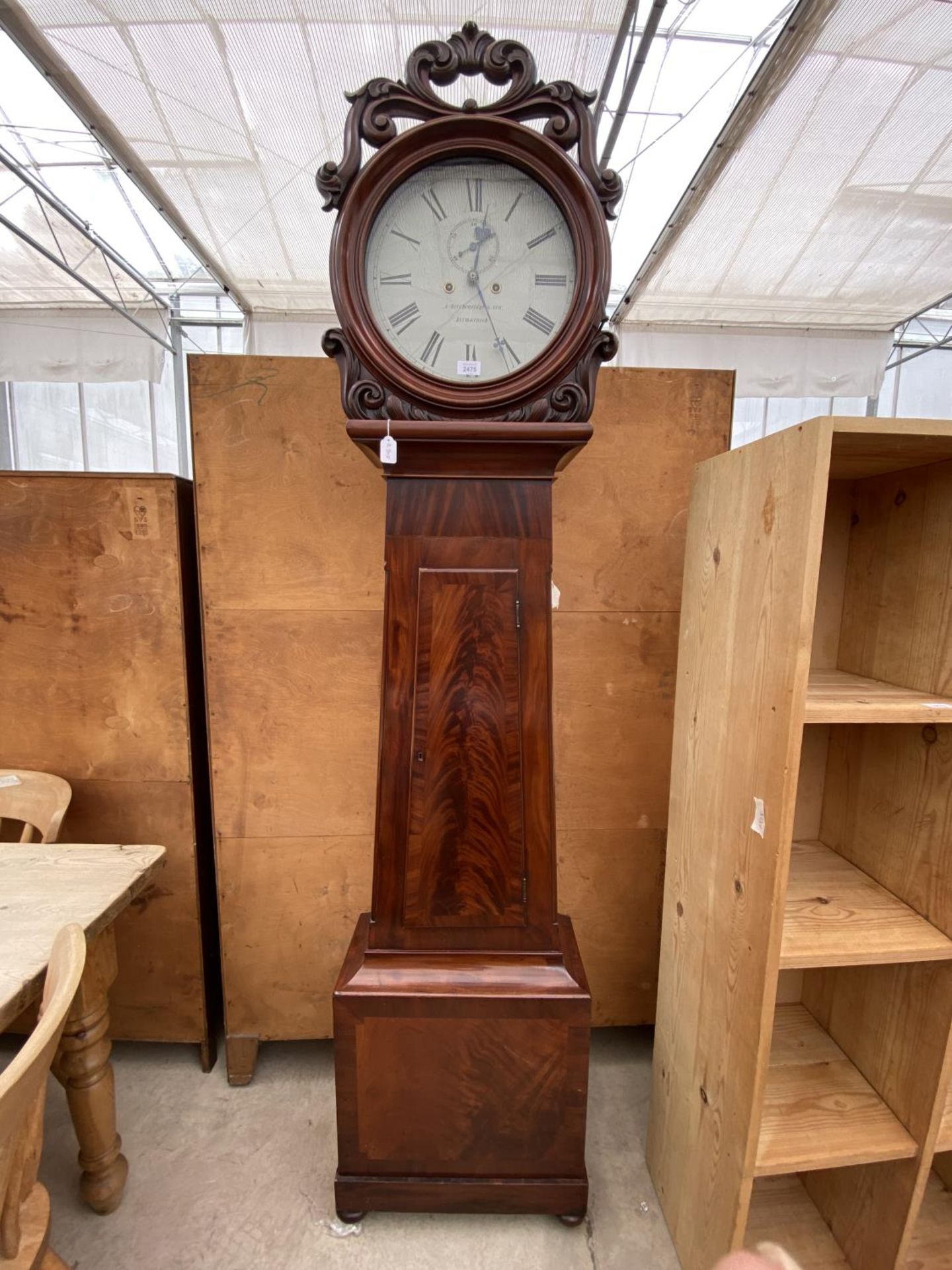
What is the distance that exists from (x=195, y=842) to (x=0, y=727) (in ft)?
1.74

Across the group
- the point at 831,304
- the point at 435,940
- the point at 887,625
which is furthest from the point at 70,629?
the point at 831,304

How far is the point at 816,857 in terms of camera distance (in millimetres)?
1185

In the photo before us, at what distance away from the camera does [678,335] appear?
13.8 ft

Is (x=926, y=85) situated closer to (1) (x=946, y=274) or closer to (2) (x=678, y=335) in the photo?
(1) (x=946, y=274)

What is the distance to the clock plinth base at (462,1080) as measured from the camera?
3.42 ft

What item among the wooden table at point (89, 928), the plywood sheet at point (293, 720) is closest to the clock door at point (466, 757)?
the plywood sheet at point (293, 720)

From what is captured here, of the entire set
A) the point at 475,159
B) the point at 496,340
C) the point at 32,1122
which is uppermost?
the point at 475,159

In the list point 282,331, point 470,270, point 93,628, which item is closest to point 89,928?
point 93,628

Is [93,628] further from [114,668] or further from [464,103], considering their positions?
[464,103]

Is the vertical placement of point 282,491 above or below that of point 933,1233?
above

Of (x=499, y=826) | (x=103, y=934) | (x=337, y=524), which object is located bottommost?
(x=103, y=934)

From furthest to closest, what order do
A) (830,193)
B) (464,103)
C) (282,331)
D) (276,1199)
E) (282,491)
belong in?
(282,331)
(830,193)
(282,491)
(276,1199)
(464,103)

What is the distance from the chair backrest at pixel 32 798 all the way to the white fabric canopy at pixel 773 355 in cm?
411

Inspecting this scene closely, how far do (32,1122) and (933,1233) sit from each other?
1.55m
